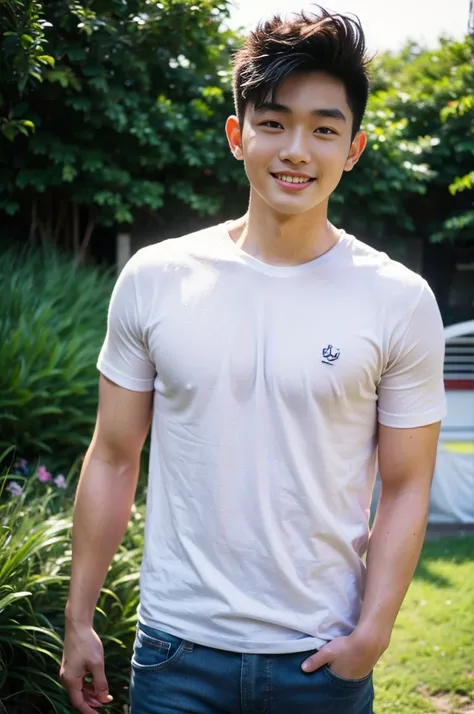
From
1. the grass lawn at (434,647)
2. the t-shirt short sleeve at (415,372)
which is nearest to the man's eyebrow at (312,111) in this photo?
the t-shirt short sleeve at (415,372)

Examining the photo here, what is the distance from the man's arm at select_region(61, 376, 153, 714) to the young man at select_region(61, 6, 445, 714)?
0.07 m

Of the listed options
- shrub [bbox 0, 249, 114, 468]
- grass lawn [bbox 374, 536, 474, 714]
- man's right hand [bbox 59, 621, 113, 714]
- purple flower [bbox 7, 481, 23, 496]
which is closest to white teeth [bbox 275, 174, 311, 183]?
man's right hand [bbox 59, 621, 113, 714]

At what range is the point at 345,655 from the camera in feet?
5.28

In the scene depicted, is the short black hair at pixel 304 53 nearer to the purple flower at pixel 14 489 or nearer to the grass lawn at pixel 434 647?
the purple flower at pixel 14 489

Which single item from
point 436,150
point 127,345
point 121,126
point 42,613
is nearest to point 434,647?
point 42,613

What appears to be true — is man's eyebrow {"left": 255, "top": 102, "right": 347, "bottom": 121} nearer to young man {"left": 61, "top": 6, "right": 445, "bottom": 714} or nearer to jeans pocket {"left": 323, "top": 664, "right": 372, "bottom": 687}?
young man {"left": 61, "top": 6, "right": 445, "bottom": 714}

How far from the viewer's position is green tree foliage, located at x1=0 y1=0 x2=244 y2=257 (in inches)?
208

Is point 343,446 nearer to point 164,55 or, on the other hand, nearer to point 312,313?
point 312,313

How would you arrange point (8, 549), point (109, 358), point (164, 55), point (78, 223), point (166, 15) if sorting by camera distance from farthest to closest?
point (78, 223)
point (164, 55)
point (166, 15)
point (8, 549)
point (109, 358)

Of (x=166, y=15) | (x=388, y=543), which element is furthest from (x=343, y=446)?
(x=166, y=15)

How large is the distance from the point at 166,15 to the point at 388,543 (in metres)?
3.66

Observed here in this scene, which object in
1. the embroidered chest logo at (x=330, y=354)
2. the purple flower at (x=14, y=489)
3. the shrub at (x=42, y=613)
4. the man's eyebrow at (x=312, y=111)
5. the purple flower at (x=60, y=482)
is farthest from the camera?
the purple flower at (x=60, y=482)

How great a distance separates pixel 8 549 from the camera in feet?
8.91

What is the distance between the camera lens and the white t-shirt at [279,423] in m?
1.61
